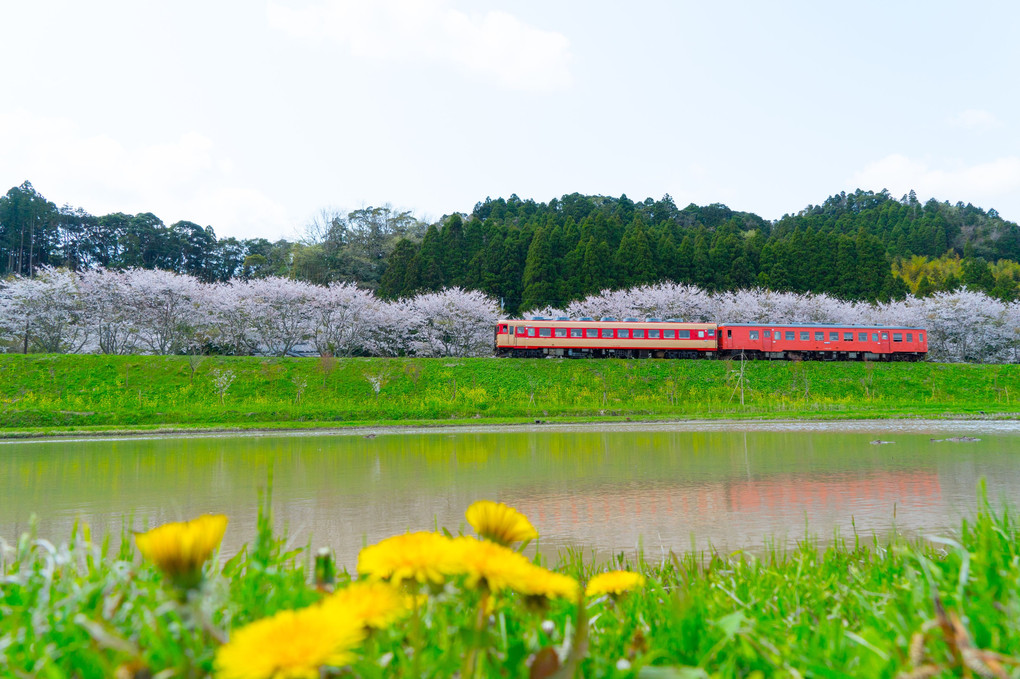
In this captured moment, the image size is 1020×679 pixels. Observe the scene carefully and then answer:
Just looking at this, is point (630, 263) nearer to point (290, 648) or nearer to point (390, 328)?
point (390, 328)

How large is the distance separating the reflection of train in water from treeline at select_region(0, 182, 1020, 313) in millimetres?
15848

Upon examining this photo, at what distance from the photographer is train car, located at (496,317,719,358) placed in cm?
3312

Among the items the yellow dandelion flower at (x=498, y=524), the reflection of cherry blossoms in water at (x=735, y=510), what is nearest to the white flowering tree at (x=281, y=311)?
the reflection of cherry blossoms in water at (x=735, y=510)

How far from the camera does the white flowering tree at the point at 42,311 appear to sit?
110ft

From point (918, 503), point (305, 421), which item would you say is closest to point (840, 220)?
point (305, 421)

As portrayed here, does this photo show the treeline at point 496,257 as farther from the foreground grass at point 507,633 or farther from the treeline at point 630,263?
the foreground grass at point 507,633

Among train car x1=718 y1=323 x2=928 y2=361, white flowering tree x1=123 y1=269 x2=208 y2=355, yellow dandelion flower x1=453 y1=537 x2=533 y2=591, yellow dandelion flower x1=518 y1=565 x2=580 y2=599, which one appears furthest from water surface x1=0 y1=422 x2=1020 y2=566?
white flowering tree x1=123 y1=269 x2=208 y2=355

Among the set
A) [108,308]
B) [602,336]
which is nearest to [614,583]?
[602,336]

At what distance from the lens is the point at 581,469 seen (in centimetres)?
1069

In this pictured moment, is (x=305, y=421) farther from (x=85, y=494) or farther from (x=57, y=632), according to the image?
(x=57, y=632)

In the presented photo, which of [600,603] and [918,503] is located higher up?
[600,603]

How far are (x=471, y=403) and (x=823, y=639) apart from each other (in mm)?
24854

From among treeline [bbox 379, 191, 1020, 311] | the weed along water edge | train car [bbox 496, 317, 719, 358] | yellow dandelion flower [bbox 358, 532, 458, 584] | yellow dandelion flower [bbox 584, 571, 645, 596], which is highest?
treeline [bbox 379, 191, 1020, 311]

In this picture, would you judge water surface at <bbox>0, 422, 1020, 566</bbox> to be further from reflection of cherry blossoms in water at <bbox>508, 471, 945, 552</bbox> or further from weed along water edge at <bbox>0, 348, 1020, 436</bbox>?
weed along water edge at <bbox>0, 348, 1020, 436</bbox>
